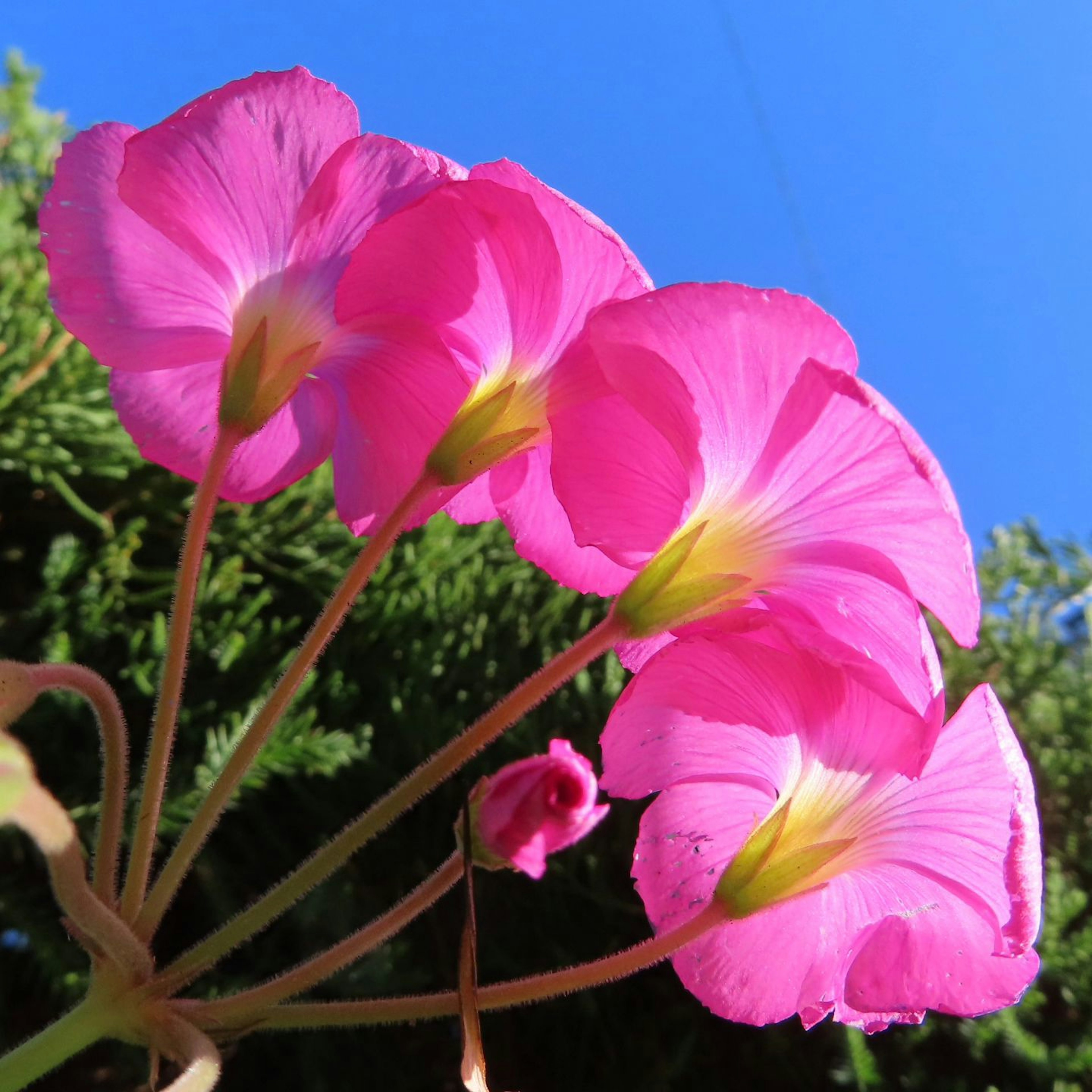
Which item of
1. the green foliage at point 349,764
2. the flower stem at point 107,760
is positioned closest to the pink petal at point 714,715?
the flower stem at point 107,760

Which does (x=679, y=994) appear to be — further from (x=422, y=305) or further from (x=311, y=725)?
(x=422, y=305)

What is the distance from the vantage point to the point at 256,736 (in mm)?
434

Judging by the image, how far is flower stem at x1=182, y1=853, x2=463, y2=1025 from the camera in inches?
16.2

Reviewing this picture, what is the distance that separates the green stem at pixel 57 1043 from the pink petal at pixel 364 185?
1.11 ft

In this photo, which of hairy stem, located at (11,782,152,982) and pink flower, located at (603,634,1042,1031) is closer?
hairy stem, located at (11,782,152,982)

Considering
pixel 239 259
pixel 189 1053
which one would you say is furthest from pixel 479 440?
pixel 189 1053

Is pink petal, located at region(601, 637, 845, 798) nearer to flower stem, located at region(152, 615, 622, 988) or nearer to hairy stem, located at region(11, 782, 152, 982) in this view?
flower stem, located at region(152, 615, 622, 988)

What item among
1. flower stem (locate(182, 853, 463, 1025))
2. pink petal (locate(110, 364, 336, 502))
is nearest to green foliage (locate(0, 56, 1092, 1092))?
pink petal (locate(110, 364, 336, 502))

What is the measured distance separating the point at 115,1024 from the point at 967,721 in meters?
0.36

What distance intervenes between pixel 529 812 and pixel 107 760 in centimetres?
18

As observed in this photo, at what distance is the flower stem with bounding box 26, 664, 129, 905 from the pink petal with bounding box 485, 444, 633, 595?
209 mm

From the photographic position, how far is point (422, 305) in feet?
1.59

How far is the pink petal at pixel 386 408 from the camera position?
513mm

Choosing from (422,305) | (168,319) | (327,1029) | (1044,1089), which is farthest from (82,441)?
(1044,1089)
